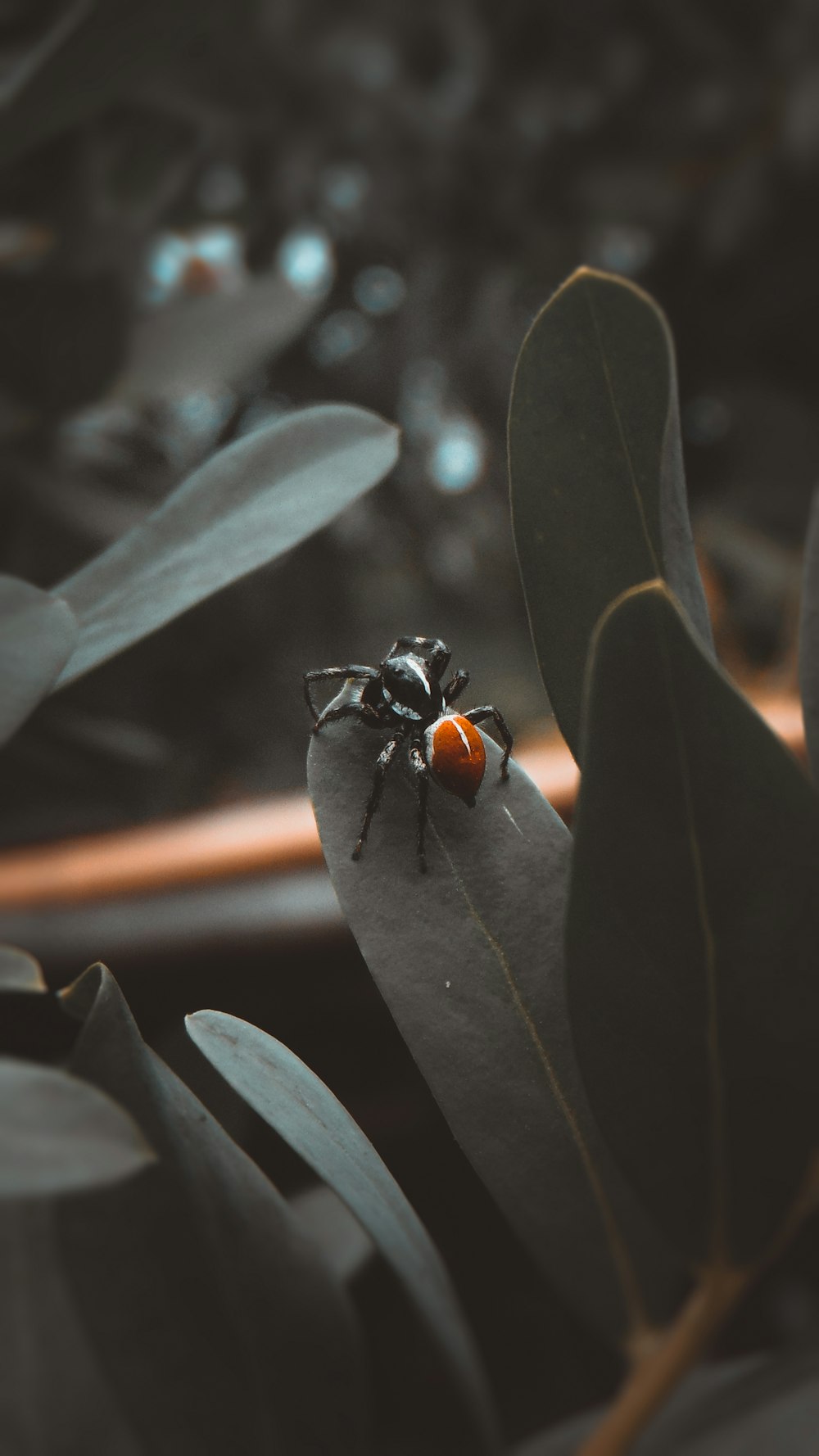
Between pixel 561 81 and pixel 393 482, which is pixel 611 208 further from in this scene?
pixel 393 482

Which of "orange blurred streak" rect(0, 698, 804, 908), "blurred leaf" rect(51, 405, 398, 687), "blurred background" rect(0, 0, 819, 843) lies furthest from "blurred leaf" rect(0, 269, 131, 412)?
"blurred leaf" rect(51, 405, 398, 687)

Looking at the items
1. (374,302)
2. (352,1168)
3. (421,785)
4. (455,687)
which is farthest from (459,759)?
(374,302)

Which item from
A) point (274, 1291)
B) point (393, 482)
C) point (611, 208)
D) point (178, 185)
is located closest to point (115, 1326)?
point (274, 1291)

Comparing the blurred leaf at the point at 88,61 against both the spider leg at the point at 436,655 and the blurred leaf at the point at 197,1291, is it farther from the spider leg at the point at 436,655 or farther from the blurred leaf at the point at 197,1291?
the blurred leaf at the point at 197,1291

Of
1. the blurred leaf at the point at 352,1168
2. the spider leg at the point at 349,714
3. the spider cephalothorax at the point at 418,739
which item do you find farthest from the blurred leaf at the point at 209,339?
the blurred leaf at the point at 352,1168

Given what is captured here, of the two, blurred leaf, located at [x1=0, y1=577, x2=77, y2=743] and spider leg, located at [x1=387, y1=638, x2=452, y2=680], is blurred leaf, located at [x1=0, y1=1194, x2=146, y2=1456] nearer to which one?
blurred leaf, located at [x1=0, y1=577, x2=77, y2=743]

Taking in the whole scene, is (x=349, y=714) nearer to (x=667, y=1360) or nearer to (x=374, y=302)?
(x=667, y=1360)
